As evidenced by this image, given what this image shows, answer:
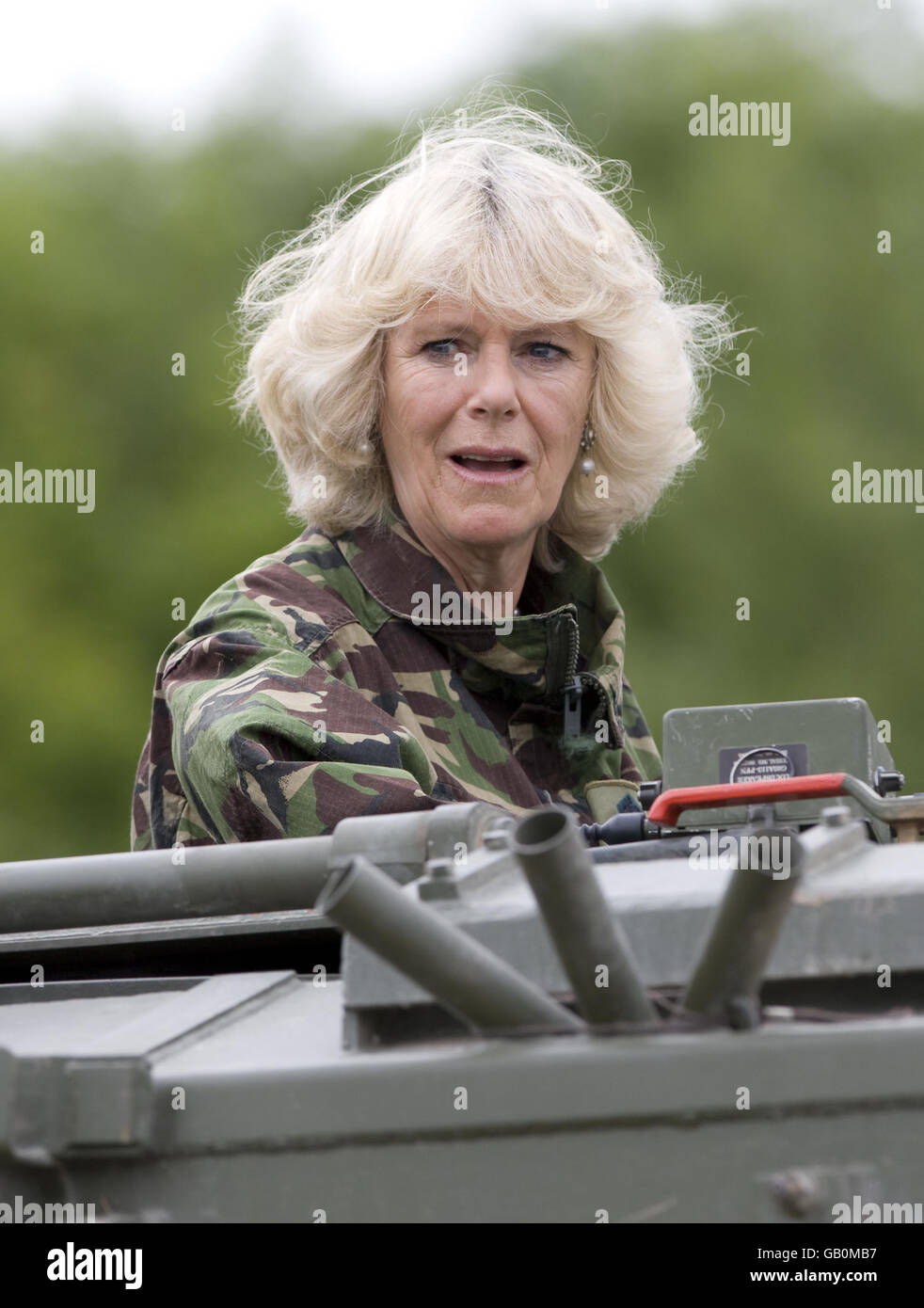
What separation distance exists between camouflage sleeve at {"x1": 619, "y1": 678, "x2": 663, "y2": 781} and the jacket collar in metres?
0.20

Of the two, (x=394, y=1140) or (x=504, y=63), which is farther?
(x=504, y=63)

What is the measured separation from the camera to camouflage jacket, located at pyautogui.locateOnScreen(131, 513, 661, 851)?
98.0 inches

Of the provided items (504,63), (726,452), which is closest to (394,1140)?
(726,452)

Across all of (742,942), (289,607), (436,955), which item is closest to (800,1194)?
(742,942)

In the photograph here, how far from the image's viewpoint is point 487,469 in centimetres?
324

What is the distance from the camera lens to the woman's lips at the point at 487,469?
321cm

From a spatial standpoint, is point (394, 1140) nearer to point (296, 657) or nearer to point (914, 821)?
point (914, 821)

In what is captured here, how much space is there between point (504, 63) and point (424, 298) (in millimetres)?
9490

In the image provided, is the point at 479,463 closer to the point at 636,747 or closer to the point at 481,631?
the point at 481,631

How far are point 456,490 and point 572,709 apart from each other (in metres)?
0.43

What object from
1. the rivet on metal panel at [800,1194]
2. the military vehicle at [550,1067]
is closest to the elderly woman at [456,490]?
the military vehicle at [550,1067]

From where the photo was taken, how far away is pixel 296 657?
8.85 feet

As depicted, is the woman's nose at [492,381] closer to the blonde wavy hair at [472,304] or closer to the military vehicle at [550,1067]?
the blonde wavy hair at [472,304]

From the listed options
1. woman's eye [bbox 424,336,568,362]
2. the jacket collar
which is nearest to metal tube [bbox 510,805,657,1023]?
the jacket collar
